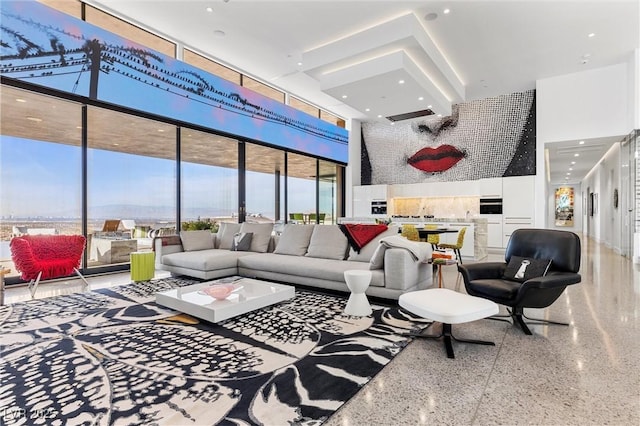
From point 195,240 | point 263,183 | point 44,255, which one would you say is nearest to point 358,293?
point 195,240

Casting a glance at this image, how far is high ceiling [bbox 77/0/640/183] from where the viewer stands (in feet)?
16.3

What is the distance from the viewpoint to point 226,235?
5.80m

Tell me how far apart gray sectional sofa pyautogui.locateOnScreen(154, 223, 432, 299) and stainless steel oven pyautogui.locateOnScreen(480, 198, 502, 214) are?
5.37 m

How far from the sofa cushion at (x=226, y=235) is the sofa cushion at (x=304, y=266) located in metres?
0.94

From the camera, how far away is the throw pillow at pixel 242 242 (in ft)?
17.6

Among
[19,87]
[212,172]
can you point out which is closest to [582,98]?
[212,172]

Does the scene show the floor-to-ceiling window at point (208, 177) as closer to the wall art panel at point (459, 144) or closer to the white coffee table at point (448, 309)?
the wall art panel at point (459, 144)

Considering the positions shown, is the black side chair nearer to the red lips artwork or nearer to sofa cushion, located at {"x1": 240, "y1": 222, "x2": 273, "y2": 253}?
sofa cushion, located at {"x1": 240, "y1": 222, "x2": 273, "y2": 253}

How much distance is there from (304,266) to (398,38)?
Answer: 3.81 m

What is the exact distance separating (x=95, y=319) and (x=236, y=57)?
5.66 meters

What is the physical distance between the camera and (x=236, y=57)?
678cm

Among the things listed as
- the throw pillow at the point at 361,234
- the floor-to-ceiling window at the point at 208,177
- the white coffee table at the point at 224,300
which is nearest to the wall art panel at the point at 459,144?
the floor-to-ceiling window at the point at 208,177

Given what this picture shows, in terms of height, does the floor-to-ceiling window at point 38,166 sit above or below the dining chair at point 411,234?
above

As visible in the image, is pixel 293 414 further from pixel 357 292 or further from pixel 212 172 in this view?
pixel 212 172
